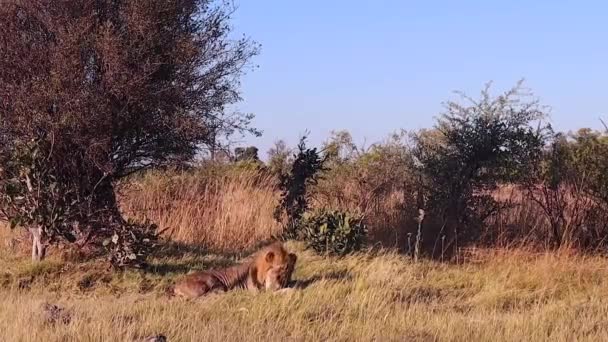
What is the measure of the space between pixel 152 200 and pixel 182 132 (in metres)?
4.56

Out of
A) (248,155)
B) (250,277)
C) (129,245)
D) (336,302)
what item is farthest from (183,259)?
(248,155)

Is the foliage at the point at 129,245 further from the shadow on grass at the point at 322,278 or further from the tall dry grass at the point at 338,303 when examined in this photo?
the shadow on grass at the point at 322,278

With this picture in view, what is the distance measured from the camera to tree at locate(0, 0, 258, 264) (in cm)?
1077

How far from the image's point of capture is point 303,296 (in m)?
8.77

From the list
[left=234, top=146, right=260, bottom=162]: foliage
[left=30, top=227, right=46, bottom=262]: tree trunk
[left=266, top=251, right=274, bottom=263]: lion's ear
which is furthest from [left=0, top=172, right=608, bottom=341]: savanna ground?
[left=234, top=146, right=260, bottom=162]: foliage

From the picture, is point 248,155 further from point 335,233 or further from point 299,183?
point 335,233

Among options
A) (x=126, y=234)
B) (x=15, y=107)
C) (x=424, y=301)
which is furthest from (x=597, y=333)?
(x=15, y=107)

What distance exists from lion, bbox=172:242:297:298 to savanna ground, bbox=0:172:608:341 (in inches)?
8.6

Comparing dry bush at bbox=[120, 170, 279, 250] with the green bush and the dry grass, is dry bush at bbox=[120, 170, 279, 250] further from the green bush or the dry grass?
the dry grass

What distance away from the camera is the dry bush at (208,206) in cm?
1407

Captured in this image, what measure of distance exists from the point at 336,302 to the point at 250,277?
105 cm

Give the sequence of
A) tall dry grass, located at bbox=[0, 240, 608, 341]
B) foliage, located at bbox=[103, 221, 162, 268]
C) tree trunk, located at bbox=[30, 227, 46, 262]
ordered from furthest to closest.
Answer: tree trunk, located at bbox=[30, 227, 46, 262] < foliage, located at bbox=[103, 221, 162, 268] < tall dry grass, located at bbox=[0, 240, 608, 341]

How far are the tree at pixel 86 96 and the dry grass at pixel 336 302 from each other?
94 centimetres

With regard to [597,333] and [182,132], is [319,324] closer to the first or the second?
[597,333]
